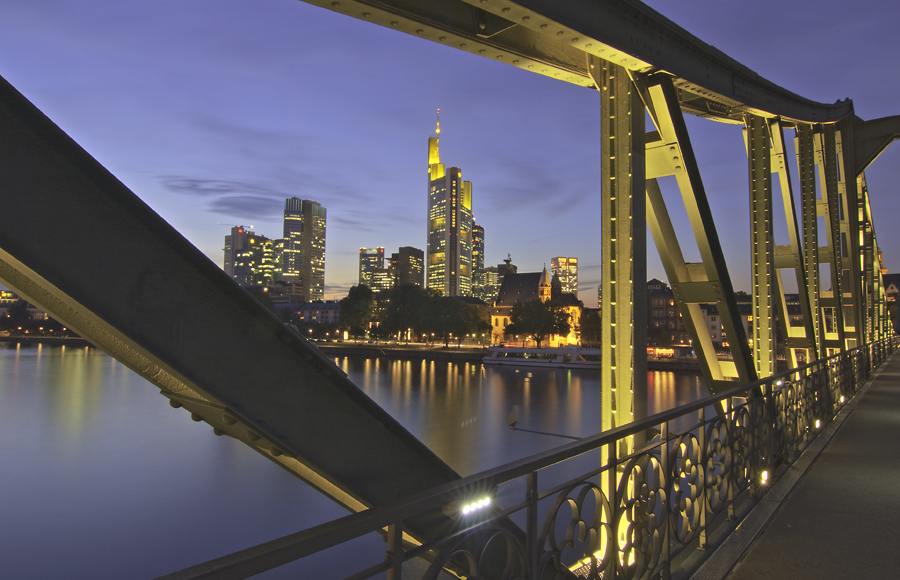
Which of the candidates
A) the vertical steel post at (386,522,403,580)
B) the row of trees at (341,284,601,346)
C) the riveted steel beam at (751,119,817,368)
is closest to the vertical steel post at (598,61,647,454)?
the vertical steel post at (386,522,403,580)

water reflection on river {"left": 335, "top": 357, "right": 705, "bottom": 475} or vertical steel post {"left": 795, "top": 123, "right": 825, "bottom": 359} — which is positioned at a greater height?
vertical steel post {"left": 795, "top": 123, "right": 825, "bottom": 359}

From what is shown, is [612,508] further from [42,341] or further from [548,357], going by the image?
[42,341]

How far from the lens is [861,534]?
10.9 ft

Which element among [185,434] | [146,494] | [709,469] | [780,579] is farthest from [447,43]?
[185,434]

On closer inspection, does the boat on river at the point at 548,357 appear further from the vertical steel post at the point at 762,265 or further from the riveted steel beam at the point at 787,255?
the vertical steel post at the point at 762,265

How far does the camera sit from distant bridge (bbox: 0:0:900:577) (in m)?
1.26

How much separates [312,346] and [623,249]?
Result: 3207mm

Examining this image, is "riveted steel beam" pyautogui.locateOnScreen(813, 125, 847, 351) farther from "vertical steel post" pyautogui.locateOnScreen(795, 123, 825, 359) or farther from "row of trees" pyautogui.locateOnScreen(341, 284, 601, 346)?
"row of trees" pyautogui.locateOnScreen(341, 284, 601, 346)

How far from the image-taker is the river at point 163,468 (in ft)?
42.2

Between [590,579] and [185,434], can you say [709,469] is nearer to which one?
[590,579]

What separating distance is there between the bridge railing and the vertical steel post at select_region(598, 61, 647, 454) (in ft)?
1.34

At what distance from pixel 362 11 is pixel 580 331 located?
3132 inches

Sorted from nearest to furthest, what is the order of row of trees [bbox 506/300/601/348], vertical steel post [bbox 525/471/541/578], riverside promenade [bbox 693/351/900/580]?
vertical steel post [bbox 525/471/541/578]
riverside promenade [bbox 693/351/900/580]
row of trees [bbox 506/300/601/348]

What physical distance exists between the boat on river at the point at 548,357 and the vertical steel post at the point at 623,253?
50.5 metres
